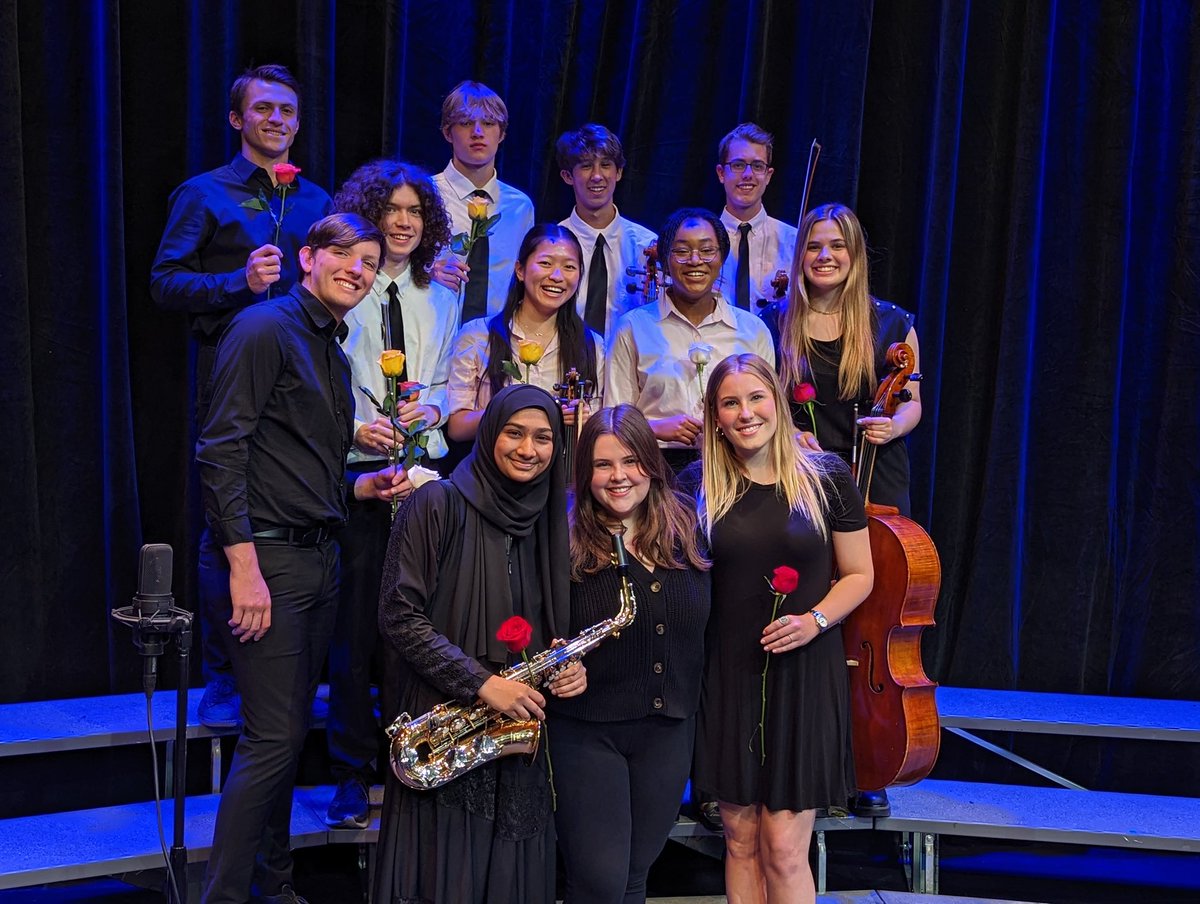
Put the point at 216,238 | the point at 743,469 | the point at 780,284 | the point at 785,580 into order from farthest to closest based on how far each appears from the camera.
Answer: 1. the point at 780,284
2. the point at 216,238
3. the point at 743,469
4. the point at 785,580

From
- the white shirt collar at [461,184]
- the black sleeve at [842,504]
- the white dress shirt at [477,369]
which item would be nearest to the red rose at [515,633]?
the black sleeve at [842,504]

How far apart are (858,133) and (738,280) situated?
0.90m

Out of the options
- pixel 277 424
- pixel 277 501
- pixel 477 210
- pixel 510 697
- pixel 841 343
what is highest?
pixel 477 210

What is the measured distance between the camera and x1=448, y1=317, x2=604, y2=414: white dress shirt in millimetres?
3438

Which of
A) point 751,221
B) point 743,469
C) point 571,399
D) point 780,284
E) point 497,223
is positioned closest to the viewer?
point 743,469

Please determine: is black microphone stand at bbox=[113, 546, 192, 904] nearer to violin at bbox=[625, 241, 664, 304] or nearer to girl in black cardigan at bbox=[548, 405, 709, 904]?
girl in black cardigan at bbox=[548, 405, 709, 904]

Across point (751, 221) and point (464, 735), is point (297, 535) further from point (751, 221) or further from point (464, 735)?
point (751, 221)

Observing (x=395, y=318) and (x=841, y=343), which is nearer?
(x=395, y=318)

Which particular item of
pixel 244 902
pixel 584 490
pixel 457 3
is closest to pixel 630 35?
pixel 457 3

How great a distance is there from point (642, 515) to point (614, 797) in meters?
0.62

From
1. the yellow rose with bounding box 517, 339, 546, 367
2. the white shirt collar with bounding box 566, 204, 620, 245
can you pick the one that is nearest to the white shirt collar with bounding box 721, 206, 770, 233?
the white shirt collar with bounding box 566, 204, 620, 245

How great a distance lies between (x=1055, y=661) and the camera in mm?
4707

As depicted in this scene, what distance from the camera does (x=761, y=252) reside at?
4125 millimetres

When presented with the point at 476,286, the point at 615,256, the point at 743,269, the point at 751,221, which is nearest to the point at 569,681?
the point at 476,286
